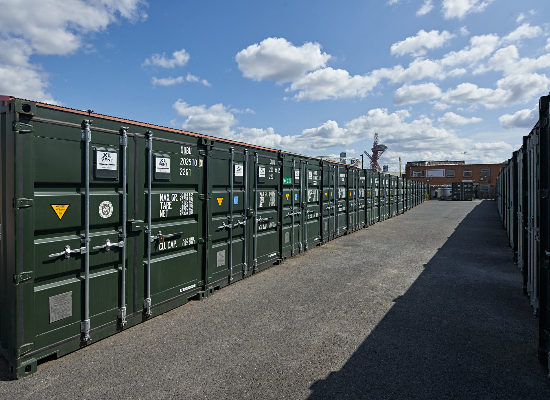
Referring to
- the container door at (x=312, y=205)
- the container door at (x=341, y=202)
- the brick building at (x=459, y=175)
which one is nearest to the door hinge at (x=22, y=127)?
the container door at (x=312, y=205)

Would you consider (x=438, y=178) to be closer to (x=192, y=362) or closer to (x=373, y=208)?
(x=373, y=208)

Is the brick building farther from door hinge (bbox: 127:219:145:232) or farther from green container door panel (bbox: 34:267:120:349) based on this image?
green container door panel (bbox: 34:267:120:349)

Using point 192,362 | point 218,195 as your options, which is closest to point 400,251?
point 218,195

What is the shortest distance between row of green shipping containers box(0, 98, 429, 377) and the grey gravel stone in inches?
15.3

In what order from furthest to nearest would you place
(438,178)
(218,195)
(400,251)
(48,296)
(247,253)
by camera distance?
(438,178) < (400,251) < (247,253) < (218,195) < (48,296)

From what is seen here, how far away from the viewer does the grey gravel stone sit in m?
3.40

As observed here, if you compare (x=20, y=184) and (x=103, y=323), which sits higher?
(x=20, y=184)

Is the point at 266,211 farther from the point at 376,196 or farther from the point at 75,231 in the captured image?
the point at 376,196

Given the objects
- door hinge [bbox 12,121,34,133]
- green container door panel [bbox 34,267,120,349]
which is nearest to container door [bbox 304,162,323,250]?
green container door panel [bbox 34,267,120,349]

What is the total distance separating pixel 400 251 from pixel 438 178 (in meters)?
64.5

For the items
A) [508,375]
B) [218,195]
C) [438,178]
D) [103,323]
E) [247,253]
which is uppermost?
[438,178]

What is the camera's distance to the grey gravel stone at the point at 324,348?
3.40m

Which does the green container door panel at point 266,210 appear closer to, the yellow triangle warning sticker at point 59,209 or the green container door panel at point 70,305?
the green container door panel at point 70,305

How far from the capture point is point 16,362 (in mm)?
3584
